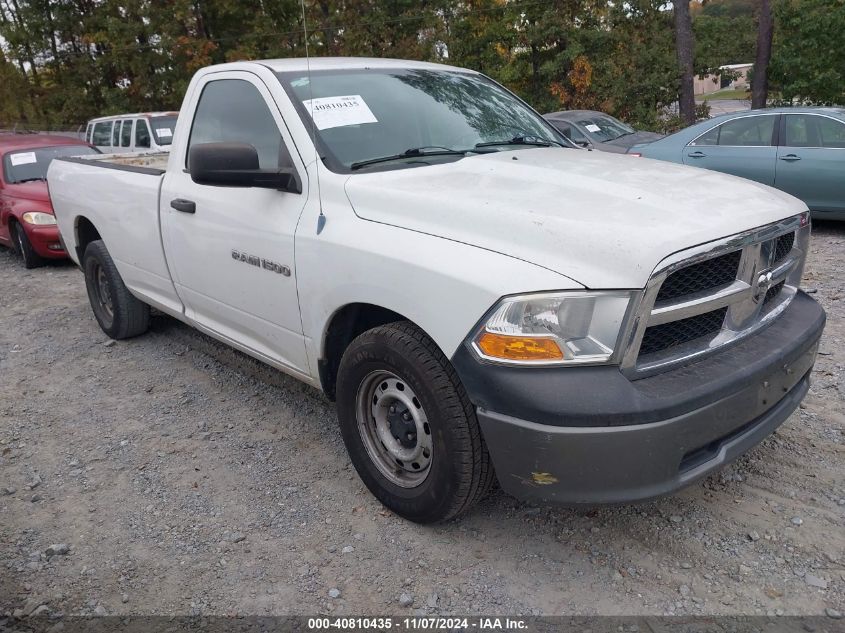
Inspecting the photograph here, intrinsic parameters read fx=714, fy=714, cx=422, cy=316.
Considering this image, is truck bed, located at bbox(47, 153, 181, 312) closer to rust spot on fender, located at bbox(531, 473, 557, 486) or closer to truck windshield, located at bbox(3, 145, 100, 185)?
rust spot on fender, located at bbox(531, 473, 557, 486)

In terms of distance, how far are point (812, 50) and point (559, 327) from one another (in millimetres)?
20266

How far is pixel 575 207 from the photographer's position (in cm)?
268

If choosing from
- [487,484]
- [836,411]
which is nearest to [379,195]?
[487,484]

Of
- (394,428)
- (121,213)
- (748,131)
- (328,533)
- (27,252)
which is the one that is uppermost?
(121,213)

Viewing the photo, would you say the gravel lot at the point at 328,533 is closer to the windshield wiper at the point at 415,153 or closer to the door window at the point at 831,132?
the windshield wiper at the point at 415,153

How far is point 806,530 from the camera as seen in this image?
2.92 meters

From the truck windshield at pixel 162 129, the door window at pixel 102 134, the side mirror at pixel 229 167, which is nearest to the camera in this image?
the side mirror at pixel 229 167

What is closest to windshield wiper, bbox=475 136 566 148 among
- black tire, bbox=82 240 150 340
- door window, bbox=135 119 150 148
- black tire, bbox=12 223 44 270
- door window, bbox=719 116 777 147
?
black tire, bbox=82 240 150 340

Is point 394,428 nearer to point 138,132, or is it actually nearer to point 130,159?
point 130,159

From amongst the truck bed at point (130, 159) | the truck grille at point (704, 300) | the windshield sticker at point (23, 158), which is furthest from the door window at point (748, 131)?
the windshield sticker at point (23, 158)

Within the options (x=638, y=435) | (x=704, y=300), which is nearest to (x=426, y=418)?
(x=638, y=435)

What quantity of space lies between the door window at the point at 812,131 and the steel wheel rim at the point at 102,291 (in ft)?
24.7

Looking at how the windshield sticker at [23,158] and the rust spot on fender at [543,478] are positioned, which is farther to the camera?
the windshield sticker at [23,158]

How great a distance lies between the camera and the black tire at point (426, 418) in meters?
2.65
